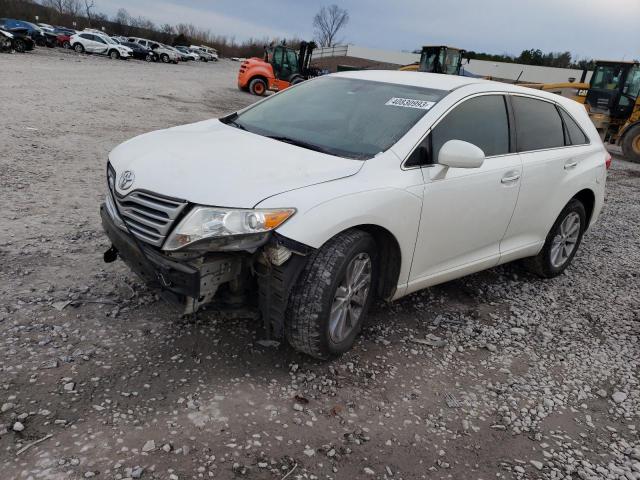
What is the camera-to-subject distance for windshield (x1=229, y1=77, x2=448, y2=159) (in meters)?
3.45

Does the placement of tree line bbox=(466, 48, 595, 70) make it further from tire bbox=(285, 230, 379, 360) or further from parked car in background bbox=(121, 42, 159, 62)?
tire bbox=(285, 230, 379, 360)

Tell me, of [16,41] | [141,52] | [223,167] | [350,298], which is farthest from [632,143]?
[141,52]

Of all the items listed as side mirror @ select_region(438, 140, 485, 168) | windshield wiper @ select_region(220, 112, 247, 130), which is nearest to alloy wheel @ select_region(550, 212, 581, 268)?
side mirror @ select_region(438, 140, 485, 168)

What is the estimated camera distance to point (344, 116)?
148 inches

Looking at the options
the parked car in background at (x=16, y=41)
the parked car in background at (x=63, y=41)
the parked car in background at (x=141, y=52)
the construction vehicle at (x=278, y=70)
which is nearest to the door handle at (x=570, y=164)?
the construction vehicle at (x=278, y=70)

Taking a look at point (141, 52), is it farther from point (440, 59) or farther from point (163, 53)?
point (440, 59)

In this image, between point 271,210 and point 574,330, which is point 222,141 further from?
point 574,330

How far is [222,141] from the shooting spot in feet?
11.5

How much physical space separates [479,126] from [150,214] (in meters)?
2.41

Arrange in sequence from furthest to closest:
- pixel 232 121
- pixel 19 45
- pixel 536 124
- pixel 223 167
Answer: pixel 19 45, pixel 536 124, pixel 232 121, pixel 223 167

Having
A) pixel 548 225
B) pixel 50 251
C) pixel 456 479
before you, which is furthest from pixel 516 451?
pixel 50 251

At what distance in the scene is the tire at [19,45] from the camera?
93.8 ft

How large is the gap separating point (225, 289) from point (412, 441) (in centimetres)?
129

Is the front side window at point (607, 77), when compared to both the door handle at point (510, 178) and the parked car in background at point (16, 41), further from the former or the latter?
the parked car in background at point (16, 41)
